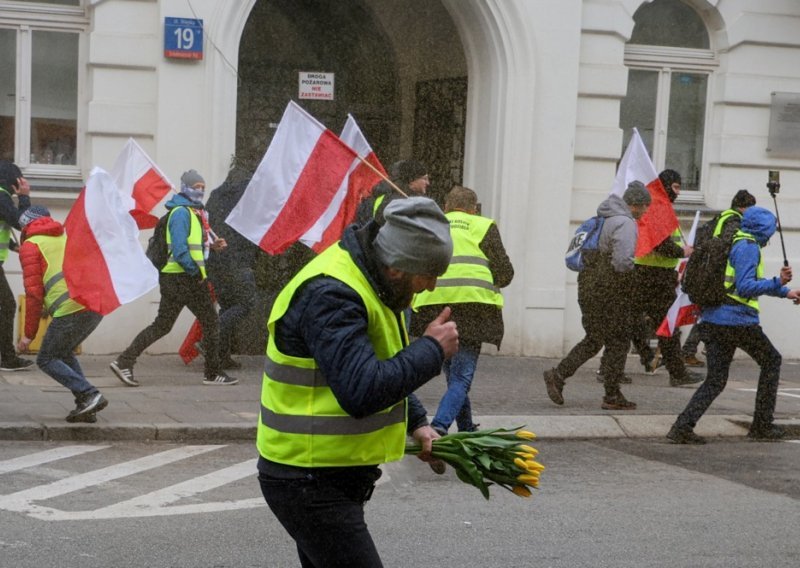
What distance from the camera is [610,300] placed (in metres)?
10.5

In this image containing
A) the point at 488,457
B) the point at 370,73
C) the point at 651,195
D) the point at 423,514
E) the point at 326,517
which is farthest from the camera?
the point at 370,73

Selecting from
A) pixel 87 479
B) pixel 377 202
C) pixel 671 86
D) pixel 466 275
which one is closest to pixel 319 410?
pixel 87 479

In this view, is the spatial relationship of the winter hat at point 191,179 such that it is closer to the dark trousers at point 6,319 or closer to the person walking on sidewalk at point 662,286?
the dark trousers at point 6,319

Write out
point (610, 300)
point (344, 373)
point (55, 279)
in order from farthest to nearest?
point (610, 300)
point (55, 279)
point (344, 373)

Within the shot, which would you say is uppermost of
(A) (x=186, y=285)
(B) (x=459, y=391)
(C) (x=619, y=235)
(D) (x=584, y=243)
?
(C) (x=619, y=235)

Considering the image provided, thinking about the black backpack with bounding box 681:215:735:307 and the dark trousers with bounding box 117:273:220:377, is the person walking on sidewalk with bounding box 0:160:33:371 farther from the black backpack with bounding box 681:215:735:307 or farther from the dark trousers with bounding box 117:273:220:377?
the black backpack with bounding box 681:215:735:307

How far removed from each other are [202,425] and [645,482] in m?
3.01

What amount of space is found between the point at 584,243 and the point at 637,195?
2.08ft

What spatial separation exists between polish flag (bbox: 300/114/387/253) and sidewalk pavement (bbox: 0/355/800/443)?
1395mm

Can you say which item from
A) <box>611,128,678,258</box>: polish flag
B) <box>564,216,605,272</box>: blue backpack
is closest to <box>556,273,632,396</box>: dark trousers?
<box>564,216,605,272</box>: blue backpack

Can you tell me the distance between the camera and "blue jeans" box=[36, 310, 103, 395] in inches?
348

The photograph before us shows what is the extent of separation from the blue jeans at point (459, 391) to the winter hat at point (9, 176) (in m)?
5.18

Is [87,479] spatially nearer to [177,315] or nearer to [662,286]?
[177,315]

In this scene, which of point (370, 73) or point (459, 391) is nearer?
point (459, 391)
